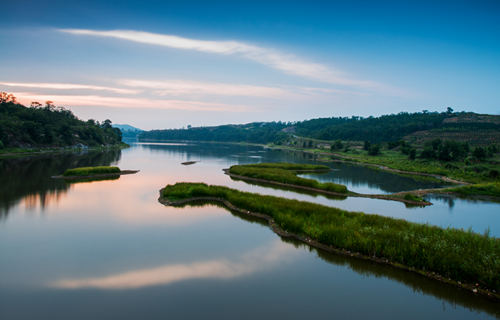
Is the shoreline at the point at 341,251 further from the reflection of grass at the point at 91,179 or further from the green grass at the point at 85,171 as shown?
the green grass at the point at 85,171

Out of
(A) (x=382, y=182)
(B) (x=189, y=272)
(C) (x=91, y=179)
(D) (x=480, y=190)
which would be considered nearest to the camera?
(B) (x=189, y=272)

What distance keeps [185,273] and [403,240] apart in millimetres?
11919

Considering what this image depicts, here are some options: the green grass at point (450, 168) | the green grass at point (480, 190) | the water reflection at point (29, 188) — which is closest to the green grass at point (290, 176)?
the green grass at point (480, 190)

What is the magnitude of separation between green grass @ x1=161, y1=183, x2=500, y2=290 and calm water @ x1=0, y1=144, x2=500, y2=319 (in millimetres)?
1036

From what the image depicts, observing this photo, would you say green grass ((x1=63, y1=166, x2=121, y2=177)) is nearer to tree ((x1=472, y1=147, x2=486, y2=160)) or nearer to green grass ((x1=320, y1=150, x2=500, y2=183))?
green grass ((x1=320, y1=150, x2=500, y2=183))

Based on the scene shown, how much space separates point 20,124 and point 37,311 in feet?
292

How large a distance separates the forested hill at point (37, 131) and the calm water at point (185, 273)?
6463 cm

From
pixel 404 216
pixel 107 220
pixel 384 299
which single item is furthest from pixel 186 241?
pixel 404 216

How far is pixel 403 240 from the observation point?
53.1 feet

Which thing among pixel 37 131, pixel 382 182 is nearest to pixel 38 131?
pixel 37 131

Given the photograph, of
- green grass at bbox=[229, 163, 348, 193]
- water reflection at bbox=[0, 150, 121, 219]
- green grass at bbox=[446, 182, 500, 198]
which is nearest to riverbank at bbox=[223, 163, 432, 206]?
green grass at bbox=[229, 163, 348, 193]

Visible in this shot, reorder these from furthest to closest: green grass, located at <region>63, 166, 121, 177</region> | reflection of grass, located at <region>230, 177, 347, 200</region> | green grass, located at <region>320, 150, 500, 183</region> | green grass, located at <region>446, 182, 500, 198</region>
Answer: green grass, located at <region>320, 150, 500, 183</region>
green grass, located at <region>63, 166, 121, 177</region>
green grass, located at <region>446, 182, 500, 198</region>
reflection of grass, located at <region>230, 177, 347, 200</region>

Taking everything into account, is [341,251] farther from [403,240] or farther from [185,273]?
[185,273]

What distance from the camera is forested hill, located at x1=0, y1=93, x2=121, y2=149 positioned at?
75625mm
